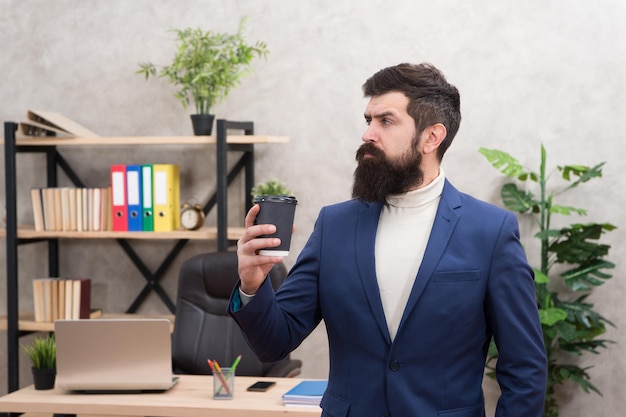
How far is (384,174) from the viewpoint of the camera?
179 cm

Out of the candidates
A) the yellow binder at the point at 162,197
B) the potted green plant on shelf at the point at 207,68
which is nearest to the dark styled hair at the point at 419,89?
the potted green plant on shelf at the point at 207,68

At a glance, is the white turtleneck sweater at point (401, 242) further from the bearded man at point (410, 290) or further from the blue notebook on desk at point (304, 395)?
the blue notebook on desk at point (304, 395)

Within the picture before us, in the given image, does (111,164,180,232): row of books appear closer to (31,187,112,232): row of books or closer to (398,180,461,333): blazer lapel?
(31,187,112,232): row of books

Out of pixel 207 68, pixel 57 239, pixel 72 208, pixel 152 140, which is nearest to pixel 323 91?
pixel 207 68

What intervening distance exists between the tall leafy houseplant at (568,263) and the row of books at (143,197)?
1.53 meters

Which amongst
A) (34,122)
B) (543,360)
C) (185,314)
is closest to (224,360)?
(185,314)

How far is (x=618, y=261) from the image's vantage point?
4.03 meters

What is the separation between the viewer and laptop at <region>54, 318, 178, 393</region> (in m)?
2.72

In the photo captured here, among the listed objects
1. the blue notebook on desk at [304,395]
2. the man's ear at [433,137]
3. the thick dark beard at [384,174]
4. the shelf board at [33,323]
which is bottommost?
the shelf board at [33,323]

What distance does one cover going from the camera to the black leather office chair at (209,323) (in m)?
3.40

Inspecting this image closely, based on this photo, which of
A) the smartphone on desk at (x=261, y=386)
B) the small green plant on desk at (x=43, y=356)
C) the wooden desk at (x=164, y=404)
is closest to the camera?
the wooden desk at (x=164, y=404)

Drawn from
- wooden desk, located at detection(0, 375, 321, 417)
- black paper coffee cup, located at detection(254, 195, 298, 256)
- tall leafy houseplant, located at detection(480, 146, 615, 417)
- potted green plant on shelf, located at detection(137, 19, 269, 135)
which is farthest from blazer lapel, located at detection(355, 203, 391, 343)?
potted green plant on shelf, located at detection(137, 19, 269, 135)

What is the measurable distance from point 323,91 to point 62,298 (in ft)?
5.49

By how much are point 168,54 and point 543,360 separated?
3.15m
